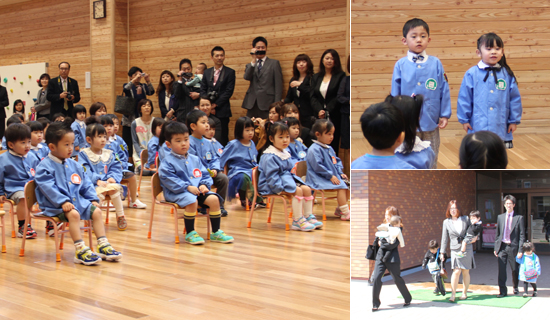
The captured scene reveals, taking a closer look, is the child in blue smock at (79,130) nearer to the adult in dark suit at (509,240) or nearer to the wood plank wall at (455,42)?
the wood plank wall at (455,42)

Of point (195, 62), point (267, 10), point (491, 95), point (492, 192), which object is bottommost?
point (492, 192)

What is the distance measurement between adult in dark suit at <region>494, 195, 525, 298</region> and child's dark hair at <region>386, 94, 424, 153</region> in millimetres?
264

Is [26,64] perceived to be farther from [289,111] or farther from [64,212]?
[64,212]

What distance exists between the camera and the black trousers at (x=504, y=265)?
1023mm

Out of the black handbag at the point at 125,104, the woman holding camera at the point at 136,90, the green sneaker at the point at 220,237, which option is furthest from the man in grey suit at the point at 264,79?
the green sneaker at the point at 220,237

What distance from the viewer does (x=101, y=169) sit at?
13.4 feet

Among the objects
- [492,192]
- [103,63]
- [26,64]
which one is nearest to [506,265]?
[492,192]

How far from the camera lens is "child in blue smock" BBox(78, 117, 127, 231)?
399 centimetres

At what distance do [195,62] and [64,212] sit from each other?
5424 millimetres

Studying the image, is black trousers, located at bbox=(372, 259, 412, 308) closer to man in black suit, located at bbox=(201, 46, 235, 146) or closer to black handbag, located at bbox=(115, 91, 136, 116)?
man in black suit, located at bbox=(201, 46, 235, 146)

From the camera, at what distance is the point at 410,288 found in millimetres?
1095

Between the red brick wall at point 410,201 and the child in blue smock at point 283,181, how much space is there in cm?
298

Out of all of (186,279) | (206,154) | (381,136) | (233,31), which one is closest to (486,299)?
(381,136)

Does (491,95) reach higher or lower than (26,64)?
lower
